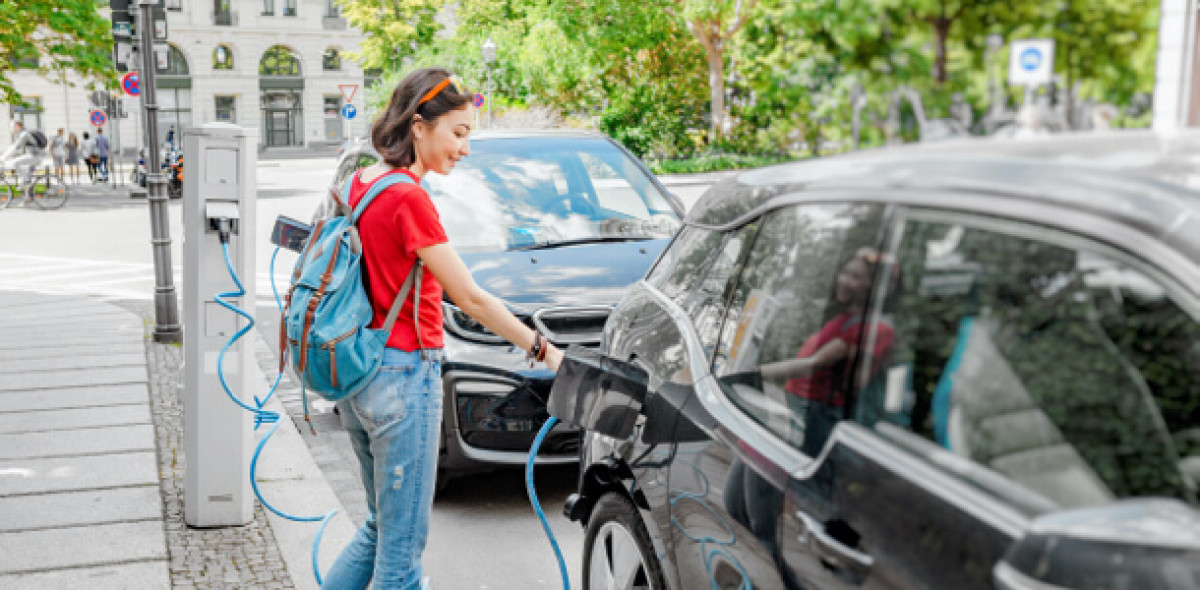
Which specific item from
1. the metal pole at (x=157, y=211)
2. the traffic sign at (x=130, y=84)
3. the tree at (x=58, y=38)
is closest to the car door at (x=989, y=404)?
the metal pole at (x=157, y=211)

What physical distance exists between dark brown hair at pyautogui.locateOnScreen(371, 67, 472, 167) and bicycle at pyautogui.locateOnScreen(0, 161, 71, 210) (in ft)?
77.1

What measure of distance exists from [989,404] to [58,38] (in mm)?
24769

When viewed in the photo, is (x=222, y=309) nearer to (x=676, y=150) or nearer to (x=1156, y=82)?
(x=676, y=150)

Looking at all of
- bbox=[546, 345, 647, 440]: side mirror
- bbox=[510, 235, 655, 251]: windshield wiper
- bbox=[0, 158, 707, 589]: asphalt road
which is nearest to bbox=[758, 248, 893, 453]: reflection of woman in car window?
bbox=[546, 345, 647, 440]: side mirror

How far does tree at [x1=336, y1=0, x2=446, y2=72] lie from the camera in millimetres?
41688

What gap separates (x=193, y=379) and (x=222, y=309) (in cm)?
29

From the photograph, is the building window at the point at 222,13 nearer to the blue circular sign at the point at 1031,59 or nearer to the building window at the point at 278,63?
the building window at the point at 278,63

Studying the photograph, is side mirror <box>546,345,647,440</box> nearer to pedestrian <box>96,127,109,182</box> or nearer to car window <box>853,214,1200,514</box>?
car window <box>853,214,1200,514</box>

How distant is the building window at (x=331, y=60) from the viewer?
54.4 m

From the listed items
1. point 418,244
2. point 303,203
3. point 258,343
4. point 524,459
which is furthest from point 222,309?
point 303,203

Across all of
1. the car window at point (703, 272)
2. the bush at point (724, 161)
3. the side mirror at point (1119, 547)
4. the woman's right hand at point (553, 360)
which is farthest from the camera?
the woman's right hand at point (553, 360)

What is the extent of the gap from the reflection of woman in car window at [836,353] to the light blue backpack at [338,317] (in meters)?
1.33

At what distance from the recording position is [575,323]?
16.2 ft

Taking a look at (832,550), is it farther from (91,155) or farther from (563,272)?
(91,155)
